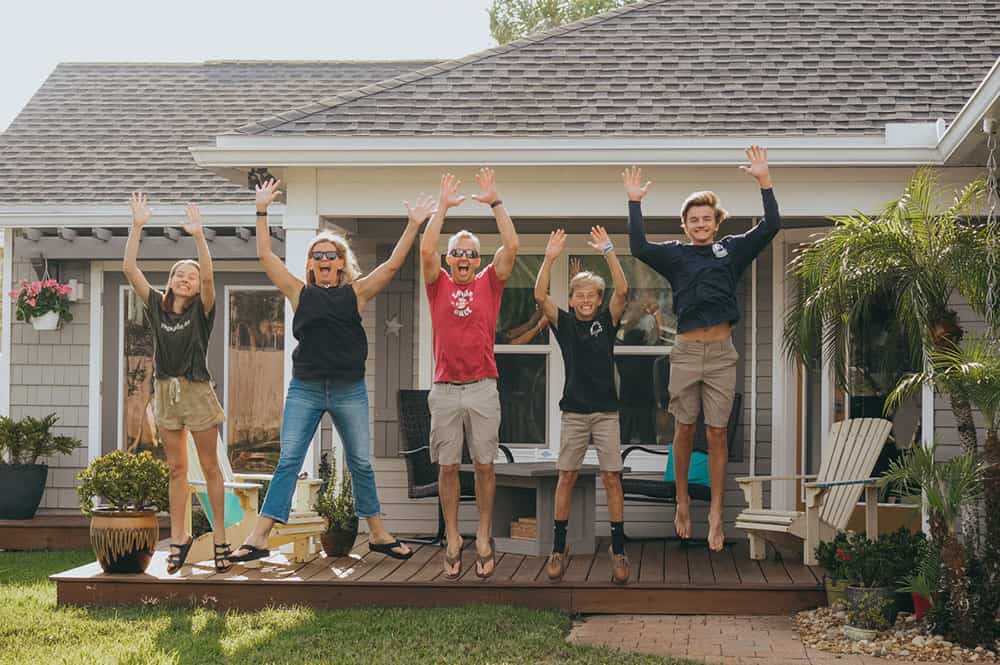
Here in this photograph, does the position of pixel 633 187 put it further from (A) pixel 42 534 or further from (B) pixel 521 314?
(A) pixel 42 534

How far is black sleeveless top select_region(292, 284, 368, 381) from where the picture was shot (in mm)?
6742

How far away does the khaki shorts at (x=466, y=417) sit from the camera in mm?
6711

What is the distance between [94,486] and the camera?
7543mm

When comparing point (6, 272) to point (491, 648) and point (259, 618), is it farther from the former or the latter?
point (491, 648)

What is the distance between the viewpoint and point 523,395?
9.59 m

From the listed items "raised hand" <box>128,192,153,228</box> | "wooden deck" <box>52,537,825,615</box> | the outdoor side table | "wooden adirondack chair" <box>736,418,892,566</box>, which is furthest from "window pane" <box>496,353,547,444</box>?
"raised hand" <box>128,192,153,228</box>

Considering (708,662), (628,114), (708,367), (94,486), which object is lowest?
(708,662)

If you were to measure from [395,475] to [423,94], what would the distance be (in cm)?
287

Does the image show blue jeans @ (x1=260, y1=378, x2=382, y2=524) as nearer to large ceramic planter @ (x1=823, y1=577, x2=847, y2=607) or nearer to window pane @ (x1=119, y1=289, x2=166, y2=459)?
large ceramic planter @ (x1=823, y1=577, x2=847, y2=607)

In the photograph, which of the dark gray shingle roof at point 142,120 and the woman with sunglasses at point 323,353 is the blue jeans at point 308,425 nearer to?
the woman with sunglasses at point 323,353

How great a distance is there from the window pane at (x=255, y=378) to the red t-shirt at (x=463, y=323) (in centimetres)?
440

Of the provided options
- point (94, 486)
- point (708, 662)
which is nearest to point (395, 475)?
point (94, 486)

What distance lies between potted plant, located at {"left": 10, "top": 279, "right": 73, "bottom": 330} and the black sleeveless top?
15.2 feet

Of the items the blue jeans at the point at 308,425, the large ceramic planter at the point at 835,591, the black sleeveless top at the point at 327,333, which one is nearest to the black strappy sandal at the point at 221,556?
the blue jeans at the point at 308,425
